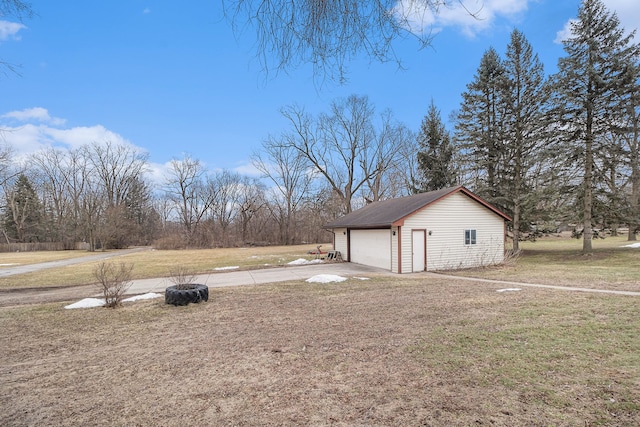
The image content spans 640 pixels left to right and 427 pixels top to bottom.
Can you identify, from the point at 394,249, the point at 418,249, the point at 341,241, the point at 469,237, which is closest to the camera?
the point at 394,249

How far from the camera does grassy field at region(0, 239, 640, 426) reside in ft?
10.2

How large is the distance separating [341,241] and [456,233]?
24.0ft

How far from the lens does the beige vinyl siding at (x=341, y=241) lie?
20.2 m

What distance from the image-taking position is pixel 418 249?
14906mm

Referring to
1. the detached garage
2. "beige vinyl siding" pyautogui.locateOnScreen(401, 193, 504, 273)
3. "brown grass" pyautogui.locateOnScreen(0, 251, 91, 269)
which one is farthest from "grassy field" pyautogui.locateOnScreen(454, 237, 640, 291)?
"brown grass" pyautogui.locateOnScreen(0, 251, 91, 269)

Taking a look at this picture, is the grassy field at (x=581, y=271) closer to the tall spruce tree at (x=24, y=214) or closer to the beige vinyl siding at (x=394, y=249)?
the beige vinyl siding at (x=394, y=249)

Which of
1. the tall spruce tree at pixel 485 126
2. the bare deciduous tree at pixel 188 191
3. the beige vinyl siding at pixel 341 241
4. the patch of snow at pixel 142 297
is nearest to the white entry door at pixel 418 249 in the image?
the beige vinyl siding at pixel 341 241

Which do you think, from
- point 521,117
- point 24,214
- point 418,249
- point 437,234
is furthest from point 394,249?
point 24,214

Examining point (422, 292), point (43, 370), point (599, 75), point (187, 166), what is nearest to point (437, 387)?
point (43, 370)

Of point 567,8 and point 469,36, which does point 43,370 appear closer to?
point 469,36

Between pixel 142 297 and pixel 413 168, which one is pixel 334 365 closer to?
pixel 142 297

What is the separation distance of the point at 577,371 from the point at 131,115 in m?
17.2

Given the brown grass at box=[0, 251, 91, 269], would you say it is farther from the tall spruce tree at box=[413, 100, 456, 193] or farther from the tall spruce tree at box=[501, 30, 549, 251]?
the tall spruce tree at box=[501, 30, 549, 251]

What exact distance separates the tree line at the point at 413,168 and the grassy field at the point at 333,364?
417 centimetres
